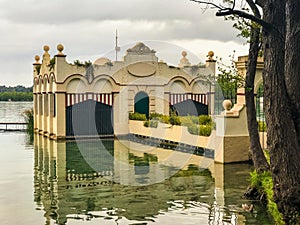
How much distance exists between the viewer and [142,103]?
958 inches

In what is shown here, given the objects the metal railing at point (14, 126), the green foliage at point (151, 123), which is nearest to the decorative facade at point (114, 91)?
the green foliage at point (151, 123)

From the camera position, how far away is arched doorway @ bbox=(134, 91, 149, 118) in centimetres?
2406

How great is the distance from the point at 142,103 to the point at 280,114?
61.1ft

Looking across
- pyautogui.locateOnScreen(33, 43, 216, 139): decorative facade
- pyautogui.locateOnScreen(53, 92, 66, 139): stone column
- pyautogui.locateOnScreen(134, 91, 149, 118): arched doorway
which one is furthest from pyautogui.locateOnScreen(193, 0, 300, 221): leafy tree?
pyautogui.locateOnScreen(134, 91, 149, 118): arched doorway

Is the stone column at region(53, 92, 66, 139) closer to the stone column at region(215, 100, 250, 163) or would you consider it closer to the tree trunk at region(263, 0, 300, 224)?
the stone column at region(215, 100, 250, 163)

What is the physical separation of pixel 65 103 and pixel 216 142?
35.0 feet

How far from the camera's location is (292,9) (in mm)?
5742

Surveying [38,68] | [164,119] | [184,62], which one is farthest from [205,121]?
[38,68]

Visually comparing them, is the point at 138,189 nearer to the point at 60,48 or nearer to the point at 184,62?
the point at 60,48

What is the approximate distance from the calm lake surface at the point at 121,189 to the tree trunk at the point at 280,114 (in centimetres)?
193

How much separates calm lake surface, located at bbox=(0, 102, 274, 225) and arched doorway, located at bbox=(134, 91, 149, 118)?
6716 millimetres

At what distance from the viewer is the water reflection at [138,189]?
315 inches

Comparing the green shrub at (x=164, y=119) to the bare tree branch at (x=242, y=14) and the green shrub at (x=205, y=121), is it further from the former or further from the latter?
the bare tree branch at (x=242, y=14)

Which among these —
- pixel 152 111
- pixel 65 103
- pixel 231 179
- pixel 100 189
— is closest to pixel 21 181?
pixel 100 189
